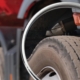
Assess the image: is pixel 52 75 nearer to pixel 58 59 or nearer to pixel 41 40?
pixel 58 59

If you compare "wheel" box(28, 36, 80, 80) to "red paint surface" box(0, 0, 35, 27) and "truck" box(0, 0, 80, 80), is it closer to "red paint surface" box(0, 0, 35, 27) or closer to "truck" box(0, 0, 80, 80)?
"truck" box(0, 0, 80, 80)

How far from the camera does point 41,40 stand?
263 cm

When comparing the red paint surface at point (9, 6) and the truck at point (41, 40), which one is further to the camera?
the red paint surface at point (9, 6)

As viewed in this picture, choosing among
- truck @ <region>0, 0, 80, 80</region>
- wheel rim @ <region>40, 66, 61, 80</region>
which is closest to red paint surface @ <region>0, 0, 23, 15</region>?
truck @ <region>0, 0, 80, 80</region>

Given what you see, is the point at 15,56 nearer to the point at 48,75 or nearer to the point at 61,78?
the point at 48,75

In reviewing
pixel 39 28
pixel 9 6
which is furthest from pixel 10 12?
pixel 39 28

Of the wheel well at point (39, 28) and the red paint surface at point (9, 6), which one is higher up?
the red paint surface at point (9, 6)

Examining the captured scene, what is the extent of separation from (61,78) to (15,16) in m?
0.88

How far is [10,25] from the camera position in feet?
8.86

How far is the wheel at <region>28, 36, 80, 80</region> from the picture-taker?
1848mm

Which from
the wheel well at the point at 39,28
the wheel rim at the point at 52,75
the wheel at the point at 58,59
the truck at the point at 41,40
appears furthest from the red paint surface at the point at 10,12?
the wheel rim at the point at 52,75

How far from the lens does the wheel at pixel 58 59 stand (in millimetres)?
1848

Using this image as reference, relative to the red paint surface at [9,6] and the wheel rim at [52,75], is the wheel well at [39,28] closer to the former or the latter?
the red paint surface at [9,6]

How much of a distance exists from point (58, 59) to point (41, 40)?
674mm
